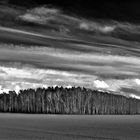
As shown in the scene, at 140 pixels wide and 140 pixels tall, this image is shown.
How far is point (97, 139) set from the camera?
72.2m

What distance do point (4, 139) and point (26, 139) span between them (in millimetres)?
5282

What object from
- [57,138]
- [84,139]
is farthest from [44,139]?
[84,139]

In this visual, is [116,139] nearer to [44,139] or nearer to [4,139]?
[44,139]

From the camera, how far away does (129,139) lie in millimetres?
73688

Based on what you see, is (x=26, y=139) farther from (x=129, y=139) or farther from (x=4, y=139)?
(x=129, y=139)

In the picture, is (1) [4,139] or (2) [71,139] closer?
(1) [4,139]

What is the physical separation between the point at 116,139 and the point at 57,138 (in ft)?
39.9

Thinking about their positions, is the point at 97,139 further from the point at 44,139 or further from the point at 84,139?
the point at 44,139

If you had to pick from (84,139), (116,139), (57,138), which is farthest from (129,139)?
(57,138)

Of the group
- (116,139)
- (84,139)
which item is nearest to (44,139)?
(84,139)

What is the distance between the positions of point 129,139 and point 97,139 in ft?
22.7

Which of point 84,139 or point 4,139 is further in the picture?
point 84,139

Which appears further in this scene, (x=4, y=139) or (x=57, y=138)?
(x=57, y=138)

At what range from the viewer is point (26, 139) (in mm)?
68062
